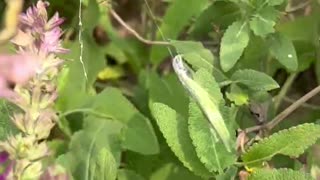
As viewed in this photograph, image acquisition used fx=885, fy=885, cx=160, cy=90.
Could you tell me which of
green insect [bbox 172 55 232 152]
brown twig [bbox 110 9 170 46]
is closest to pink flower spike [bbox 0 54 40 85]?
green insect [bbox 172 55 232 152]

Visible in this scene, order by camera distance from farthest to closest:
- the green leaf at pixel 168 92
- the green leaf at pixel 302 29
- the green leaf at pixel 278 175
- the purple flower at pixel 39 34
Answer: the green leaf at pixel 302 29
the green leaf at pixel 168 92
the green leaf at pixel 278 175
the purple flower at pixel 39 34

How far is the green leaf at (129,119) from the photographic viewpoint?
4.72 ft

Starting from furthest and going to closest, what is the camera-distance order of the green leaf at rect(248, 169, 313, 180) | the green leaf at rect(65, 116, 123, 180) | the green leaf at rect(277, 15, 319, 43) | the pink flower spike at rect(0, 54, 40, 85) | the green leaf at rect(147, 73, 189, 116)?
the green leaf at rect(277, 15, 319, 43) < the green leaf at rect(147, 73, 189, 116) < the green leaf at rect(65, 116, 123, 180) < the green leaf at rect(248, 169, 313, 180) < the pink flower spike at rect(0, 54, 40, 85)

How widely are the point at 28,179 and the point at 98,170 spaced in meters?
0.33

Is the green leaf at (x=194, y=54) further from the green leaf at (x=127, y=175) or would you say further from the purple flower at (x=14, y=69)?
the purple flower at (x=14, y=69)

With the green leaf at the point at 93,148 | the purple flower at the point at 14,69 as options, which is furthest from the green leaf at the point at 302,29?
the purple flower at the point at 14,69

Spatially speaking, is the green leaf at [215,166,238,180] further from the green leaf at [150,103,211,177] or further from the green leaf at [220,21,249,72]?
the green leaf at [220,21,249,72]

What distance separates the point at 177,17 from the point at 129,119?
0.28 metres

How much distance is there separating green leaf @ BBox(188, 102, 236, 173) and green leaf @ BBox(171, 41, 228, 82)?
7.4 inches

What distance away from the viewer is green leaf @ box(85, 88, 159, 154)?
4.72 ft

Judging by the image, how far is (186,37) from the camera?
173 cm

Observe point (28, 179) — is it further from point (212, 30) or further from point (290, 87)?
point (290, 87)

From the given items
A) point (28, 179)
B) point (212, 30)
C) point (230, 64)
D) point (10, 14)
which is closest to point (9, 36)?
point (10, 14)

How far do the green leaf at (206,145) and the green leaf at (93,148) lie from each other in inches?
4.8
